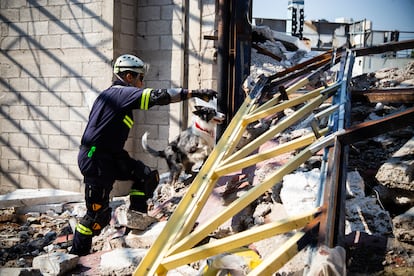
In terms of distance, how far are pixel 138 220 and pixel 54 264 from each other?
36.5 inches

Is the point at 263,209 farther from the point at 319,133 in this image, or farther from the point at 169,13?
the point at 169,13

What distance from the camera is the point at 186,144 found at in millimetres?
5168

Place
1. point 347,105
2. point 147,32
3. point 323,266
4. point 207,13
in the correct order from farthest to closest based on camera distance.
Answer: point 147,32 < point 207,13 < point 347,105 < point 323,266

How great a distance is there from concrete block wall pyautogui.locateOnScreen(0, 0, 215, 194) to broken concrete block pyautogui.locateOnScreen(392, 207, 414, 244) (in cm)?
428

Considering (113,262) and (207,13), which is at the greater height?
(207,13)

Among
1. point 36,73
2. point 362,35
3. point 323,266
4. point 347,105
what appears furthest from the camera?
point 362,35

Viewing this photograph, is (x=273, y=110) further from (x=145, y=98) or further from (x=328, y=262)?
(x=328, y=262)

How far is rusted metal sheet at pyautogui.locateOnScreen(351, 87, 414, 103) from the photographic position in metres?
3.28

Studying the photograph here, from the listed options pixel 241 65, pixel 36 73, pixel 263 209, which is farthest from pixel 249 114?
pixel 36 73

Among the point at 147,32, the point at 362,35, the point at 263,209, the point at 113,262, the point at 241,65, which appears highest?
the point at 362,35

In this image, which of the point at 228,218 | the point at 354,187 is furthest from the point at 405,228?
the point at 228,218

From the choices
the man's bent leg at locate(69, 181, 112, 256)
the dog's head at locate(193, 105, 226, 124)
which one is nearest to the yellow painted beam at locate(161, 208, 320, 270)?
the man's bent leg at locate(69, 181, 112, 256)

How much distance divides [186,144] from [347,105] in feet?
8.30

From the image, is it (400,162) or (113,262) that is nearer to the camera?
(400,162)
